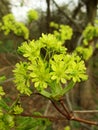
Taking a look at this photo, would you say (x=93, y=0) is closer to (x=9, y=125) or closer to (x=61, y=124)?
(x=61, y=124)

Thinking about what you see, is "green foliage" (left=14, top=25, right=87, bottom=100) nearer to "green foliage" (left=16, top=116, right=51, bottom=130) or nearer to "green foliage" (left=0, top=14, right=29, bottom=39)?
"green foliage" (left=16, top=116, right=51, bottom=130)

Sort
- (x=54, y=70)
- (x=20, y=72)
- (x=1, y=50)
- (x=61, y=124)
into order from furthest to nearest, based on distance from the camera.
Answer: (x=61, y=124) → (x=1, y=50) → (x=20, y=72) → (x=54, y=70)

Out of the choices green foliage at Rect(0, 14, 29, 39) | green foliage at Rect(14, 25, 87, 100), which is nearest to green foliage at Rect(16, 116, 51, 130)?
green foliage at Rect(14, 25, 87, 100)

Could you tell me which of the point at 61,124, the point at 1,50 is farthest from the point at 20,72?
the point at 61,124

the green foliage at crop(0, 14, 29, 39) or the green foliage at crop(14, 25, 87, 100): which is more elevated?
the green foliage at crop(0, 14, 29, 39)

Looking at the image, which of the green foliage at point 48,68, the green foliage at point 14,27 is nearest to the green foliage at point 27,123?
the green foliage at point 48,68

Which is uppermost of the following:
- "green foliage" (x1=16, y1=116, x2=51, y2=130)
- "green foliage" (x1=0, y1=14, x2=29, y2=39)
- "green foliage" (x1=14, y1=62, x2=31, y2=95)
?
"green foliage" (x1=0, y1=14, x2=29, y2=39)

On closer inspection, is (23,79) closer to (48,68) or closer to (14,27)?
(48,68)

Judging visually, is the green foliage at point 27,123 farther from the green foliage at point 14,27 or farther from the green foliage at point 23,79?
the green foliage at point 14,27
